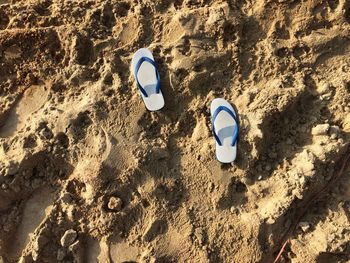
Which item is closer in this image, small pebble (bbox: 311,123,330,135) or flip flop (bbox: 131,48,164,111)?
small pebble (bbox: 311,123,330,135)

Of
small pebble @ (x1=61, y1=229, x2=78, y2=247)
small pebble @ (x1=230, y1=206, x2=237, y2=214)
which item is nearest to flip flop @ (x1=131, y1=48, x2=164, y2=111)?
small pebble @ (x1=230, y1=206, x2=237, y2=214)

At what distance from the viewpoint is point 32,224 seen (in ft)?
7.18

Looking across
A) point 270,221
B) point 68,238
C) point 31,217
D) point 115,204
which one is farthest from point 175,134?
point 31,217

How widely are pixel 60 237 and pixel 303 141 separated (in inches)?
53.8

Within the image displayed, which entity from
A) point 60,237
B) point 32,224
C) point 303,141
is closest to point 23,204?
point 32,224

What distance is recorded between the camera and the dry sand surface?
81.6 inches

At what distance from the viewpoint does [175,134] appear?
7.36 ft

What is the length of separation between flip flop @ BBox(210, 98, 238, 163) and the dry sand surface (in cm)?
5

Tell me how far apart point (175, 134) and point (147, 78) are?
36 centimetres

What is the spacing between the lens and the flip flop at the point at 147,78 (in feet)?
7.41

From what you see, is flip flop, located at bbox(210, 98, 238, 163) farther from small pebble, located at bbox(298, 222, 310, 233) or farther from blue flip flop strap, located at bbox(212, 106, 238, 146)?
small pebble, located at bbox(298, 222, 310, 233)

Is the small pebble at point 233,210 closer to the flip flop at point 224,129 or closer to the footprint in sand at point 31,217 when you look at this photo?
the flip flop at point 224,129

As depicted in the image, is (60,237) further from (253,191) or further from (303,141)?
(303,141)

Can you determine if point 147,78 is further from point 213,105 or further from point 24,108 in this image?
point 24,108
